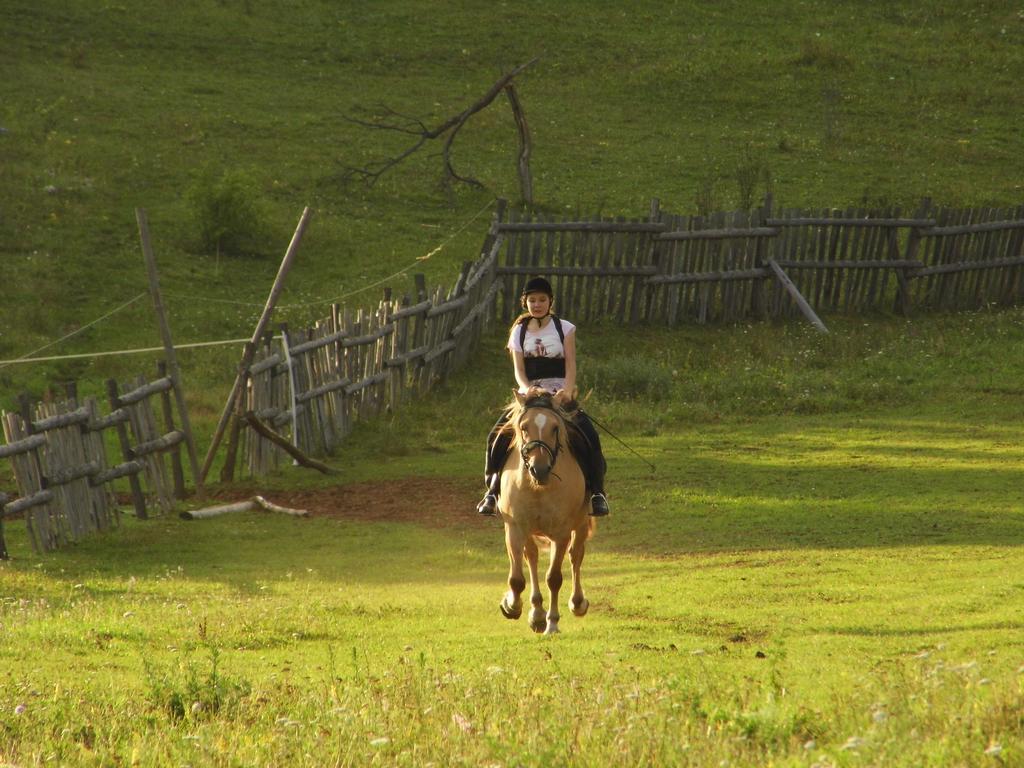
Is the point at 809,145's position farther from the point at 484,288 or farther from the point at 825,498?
the point at 825,498

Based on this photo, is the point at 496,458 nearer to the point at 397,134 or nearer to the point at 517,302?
the point at 517,302

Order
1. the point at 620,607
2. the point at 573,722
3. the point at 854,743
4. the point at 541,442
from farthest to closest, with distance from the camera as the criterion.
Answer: the point at 620,607, the point at 541,442, the point at 573,722, the point at 854,743

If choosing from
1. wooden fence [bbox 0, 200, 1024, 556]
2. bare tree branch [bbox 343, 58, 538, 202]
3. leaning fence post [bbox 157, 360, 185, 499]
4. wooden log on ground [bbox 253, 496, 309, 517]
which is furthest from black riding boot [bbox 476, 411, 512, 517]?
bare tree branch [bbox 343, 58, 538, 202]

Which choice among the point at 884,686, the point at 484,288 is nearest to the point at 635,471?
the point at 484,288

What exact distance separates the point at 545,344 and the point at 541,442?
124 centimetres

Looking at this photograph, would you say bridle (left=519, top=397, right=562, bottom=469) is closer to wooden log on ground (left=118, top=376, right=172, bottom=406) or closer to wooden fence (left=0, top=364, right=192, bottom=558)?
wooden fence (left=0, top=364, right=192, bottom=558)

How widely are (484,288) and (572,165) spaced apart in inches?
496

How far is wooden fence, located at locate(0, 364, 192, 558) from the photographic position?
47.1 feet

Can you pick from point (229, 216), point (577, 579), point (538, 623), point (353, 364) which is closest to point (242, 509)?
point (353, 364)

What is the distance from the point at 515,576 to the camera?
10.3m

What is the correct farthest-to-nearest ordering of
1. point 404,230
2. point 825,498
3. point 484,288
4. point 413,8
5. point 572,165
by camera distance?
1. point 413,8
2. point 572,165
3. point 404,230
4. point 484,288
5. point 825,498

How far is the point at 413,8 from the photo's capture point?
4928cm

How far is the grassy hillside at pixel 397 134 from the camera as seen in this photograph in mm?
28906

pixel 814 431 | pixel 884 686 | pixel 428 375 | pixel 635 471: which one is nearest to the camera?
pixel 884 686
